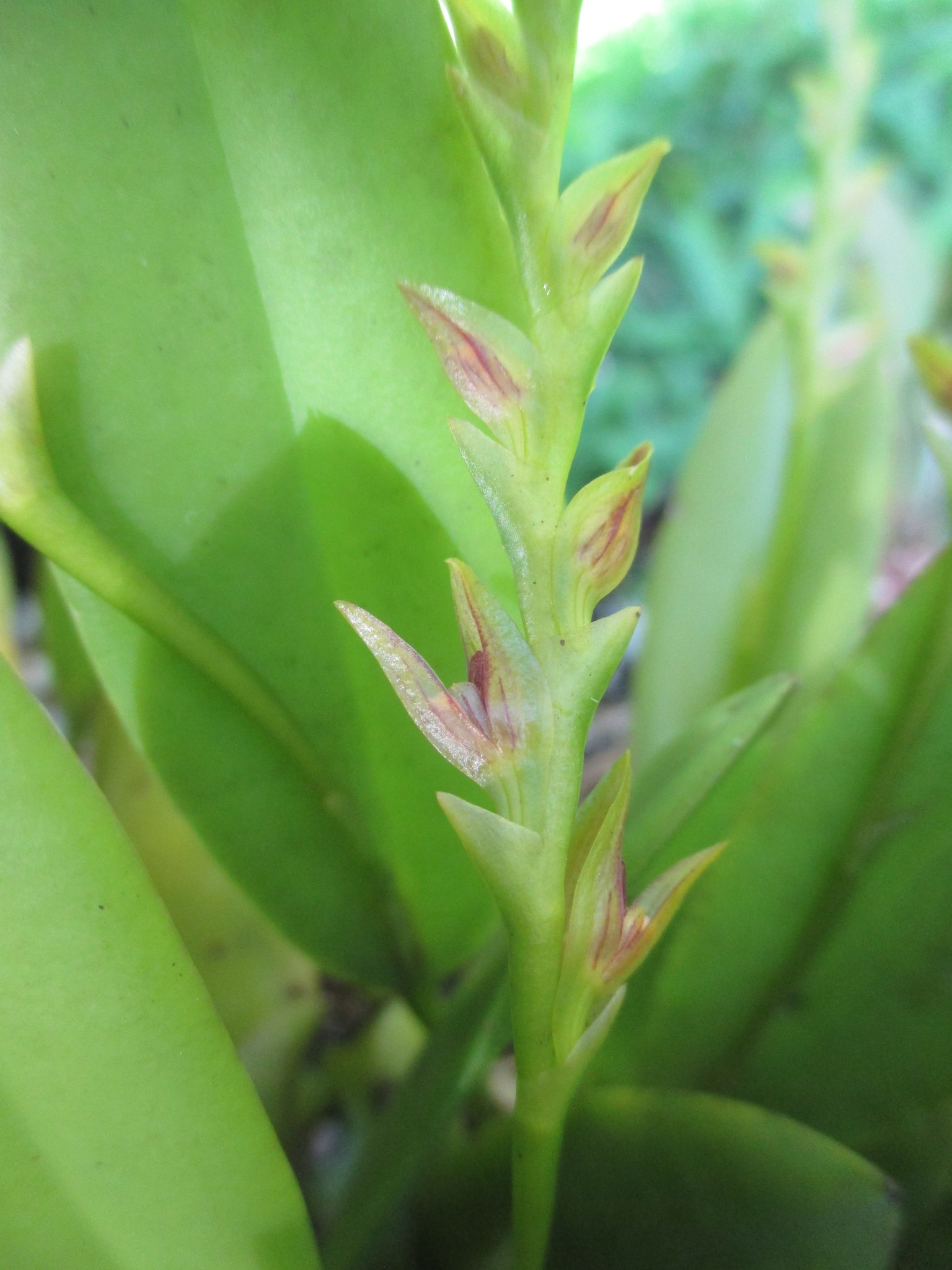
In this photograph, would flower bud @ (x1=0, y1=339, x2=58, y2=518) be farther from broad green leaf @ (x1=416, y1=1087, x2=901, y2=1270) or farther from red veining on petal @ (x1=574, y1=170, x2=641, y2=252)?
broad green leaf @ (x1=416, y1=1087, x2=901, y2=1270)

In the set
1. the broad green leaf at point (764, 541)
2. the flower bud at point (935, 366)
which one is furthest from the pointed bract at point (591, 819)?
the broad green leaf at point (764, 541)

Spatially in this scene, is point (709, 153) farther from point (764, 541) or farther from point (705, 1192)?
point (705, 1192)

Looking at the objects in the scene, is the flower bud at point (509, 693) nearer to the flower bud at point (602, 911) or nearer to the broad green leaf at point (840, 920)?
the flower bud at point (602, 911)

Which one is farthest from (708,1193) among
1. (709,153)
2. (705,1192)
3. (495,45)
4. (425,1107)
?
(709,153)

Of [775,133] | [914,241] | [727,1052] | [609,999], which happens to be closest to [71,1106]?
[609,999]

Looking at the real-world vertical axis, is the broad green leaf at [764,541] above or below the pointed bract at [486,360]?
below

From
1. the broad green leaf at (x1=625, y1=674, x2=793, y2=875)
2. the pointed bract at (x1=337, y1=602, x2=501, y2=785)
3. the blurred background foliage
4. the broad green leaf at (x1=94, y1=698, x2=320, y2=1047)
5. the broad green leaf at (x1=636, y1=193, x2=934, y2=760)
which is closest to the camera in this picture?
the pointed bract at (x1=337, y1=602, x2=501, y2=785)

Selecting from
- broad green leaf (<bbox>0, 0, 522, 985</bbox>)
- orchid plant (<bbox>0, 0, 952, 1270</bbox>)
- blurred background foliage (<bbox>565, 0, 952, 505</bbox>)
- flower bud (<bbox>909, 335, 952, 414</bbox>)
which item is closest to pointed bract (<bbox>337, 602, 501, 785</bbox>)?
orchid plant (<bbox>0, 0, 952, 1270</bbox>)
